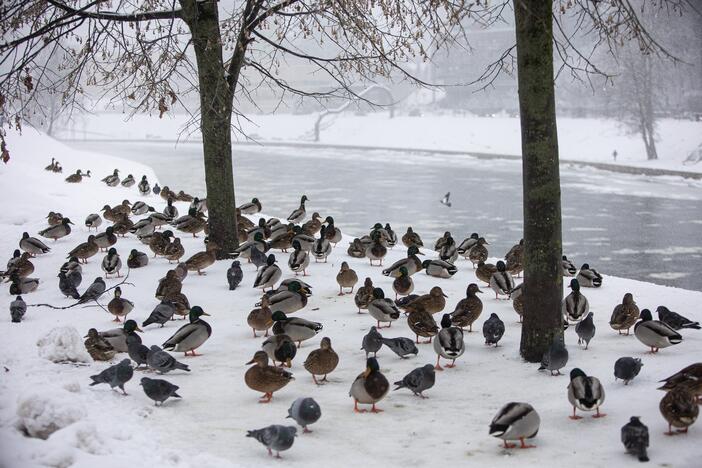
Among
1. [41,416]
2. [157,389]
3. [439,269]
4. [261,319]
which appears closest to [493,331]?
[261,319]

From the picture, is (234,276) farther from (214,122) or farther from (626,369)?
(626,369)

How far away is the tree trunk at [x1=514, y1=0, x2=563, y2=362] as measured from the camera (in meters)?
7.66

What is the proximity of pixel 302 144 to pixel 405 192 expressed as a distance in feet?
129

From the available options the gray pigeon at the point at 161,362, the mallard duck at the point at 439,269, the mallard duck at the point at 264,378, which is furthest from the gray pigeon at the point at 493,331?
the mallard duck at the point at 439,269

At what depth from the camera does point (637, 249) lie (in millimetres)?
20484

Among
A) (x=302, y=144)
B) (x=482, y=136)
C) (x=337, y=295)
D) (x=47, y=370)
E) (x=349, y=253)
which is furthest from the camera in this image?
(x=302, y=144)

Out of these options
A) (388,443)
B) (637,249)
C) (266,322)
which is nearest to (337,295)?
(266,322)

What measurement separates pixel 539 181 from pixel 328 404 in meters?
3.06

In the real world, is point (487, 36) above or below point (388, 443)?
above

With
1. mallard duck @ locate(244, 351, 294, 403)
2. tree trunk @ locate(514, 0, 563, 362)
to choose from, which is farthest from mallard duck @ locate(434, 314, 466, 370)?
mallard duck @ locate(244, 351, 294, 403)

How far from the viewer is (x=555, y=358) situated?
732 cm

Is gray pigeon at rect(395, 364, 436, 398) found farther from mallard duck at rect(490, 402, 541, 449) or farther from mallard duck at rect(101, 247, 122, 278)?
mallard duck at rect(101, 247, 122, 278)

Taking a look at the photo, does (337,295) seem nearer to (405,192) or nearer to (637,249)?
(637,249)

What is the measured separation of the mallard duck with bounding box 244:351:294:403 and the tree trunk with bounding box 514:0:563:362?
→ 268 cm
